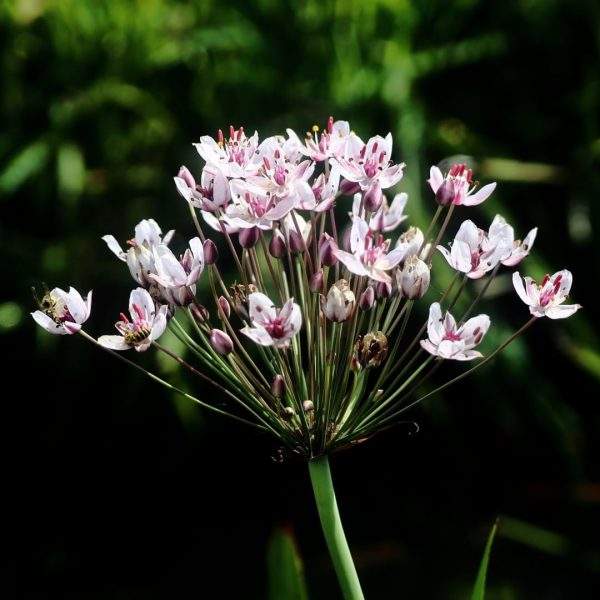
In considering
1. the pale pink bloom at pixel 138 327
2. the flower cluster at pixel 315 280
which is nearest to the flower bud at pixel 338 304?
the flower cluster at pixel 315 280

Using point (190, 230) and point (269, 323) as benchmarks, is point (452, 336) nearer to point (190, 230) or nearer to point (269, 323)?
point (269, 323)

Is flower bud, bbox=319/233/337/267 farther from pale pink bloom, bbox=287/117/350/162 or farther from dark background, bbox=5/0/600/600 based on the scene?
dark background, bbox=5/0/600/600

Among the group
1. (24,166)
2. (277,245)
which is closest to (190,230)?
(24,166)

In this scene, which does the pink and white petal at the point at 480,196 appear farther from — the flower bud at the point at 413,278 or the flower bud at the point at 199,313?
the flower bud at the point at 199,313

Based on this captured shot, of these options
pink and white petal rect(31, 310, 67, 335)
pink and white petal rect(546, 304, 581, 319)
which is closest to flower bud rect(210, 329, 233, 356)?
pink and white petal rect(31, 310, 67, 335)

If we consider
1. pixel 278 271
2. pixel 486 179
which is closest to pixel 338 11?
pixel 486 179

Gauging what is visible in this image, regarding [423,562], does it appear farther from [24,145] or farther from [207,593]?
[24,145]

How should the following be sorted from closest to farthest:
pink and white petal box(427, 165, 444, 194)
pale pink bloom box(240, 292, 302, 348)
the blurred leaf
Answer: pale pink bloom box(240, 292, 302, 348) → pink and white petal box(427, 165, 444, 194) → the blurred leaf
